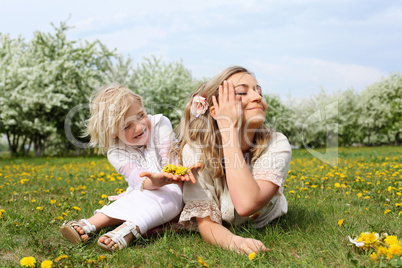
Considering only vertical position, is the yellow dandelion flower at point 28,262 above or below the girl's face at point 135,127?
below

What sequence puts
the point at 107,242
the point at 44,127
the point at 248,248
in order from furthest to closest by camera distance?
1. the point at 44,127
2. the point at 107,242
3. the point at 248,248

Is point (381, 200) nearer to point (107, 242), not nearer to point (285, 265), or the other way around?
point (285, 265)

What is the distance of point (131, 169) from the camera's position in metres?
3.23

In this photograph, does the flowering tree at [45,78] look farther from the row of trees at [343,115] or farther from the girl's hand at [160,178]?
the girl's hand at [160,178]

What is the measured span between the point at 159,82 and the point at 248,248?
22211 mm

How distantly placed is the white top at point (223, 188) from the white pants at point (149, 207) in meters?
0.13

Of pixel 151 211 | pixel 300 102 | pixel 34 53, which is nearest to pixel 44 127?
pixel 34 53

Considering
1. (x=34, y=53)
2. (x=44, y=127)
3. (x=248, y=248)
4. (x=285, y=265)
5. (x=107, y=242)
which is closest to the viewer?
(x=285, y=265)

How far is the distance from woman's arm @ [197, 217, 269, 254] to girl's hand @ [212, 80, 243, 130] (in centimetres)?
73

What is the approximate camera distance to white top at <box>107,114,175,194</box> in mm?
3289

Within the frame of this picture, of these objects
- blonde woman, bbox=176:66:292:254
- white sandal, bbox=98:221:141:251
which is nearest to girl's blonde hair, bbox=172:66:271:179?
blonde woman, bbox=176:66:292:254

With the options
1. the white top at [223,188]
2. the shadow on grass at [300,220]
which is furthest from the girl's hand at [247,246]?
the shadow on grass at [300,220]

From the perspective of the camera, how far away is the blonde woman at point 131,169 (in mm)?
2758

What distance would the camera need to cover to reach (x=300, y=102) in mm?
32750
